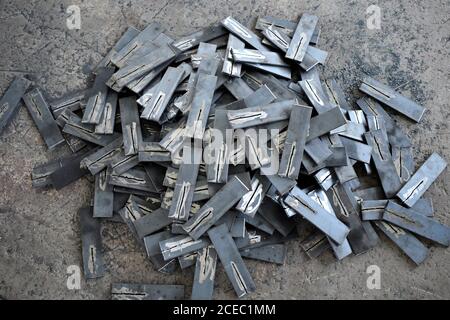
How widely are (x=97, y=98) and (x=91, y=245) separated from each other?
771 mm

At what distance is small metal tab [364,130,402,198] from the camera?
2.78m

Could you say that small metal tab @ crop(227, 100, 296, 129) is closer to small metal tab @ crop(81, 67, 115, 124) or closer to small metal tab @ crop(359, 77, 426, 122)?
small metal tab @ crop(359, 77, 426, 122)

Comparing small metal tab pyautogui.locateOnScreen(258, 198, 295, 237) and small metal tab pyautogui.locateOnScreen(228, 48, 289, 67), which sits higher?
small metal tab pyautogui.locateOnScreen(228, 48, 289, 67)

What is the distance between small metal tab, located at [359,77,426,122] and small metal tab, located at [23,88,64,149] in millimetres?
1697

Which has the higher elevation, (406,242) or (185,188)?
(185,188)

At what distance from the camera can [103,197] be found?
271cm

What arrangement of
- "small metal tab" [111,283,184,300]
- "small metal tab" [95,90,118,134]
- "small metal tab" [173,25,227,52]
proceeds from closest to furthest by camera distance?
"small metal tab" [111,283,184,300], "small metal tab" [95,90,118,134], "small metal tab" [173,25,227,52]

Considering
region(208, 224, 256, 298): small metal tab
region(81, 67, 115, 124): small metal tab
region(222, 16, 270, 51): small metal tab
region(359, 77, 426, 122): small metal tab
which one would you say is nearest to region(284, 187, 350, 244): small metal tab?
region(208, 224, 256, 298): small metal tab

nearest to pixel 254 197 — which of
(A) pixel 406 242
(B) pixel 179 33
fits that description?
(A) pixel 406 242

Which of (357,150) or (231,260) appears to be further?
(357,150)

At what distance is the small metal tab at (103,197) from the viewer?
2701 mm

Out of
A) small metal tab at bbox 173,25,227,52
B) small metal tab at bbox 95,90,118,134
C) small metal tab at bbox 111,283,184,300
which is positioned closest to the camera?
small metal tab at bbox 111,283,184,300

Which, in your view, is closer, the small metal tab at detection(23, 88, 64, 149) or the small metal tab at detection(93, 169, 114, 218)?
the small metal tab at detection(93, 169, 114, 218)

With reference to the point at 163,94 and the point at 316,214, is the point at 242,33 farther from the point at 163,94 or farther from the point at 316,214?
the point at 316,214
